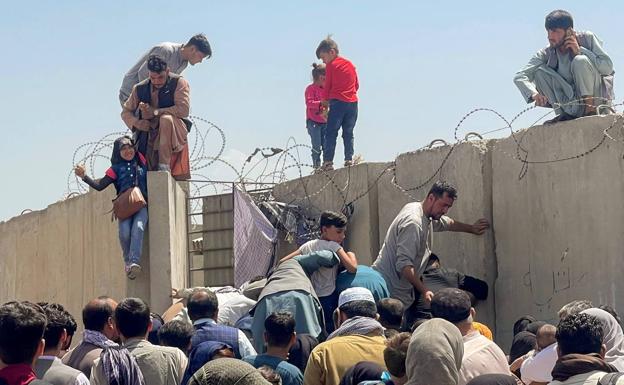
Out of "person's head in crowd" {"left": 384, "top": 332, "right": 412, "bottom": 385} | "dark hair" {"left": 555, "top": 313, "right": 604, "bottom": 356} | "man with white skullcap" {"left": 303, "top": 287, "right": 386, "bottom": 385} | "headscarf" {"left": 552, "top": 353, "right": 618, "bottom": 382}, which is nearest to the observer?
"headscarf" {"left": 552, "top": 353, "right": 618, "bottom": 382}

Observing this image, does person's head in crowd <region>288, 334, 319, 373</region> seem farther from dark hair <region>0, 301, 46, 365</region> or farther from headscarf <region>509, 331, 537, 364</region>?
dark hair <region>0, 301, 46, 365</region>

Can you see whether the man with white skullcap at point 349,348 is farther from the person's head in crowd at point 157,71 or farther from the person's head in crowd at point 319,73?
the person's head in crowd at point 319,73

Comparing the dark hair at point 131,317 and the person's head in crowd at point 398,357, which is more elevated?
the dark hair at point 131,317

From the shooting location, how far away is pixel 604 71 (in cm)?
988

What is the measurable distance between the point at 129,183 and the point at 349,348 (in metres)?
5.19

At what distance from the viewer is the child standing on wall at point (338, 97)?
1248 cm

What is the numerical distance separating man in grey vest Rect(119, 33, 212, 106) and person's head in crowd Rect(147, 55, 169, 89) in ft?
1.81

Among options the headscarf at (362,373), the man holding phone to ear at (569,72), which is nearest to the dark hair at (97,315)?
the headscarf at (362,373)

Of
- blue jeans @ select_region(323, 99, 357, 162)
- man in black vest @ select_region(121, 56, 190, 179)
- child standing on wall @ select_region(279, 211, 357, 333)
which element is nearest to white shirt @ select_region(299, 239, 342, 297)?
child standing on wall @ select_region(279, 211, 357, 333)

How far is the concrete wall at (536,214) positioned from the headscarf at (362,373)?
3.27m

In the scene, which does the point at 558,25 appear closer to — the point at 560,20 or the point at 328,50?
the point at 560,20

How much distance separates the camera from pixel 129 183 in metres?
11.5

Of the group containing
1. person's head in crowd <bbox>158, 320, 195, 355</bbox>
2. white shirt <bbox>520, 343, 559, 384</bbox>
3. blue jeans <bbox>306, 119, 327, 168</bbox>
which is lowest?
white shirt <bbox>520, 343, 559, 384</bbox>

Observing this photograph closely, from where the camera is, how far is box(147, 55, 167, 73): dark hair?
1146 cm
